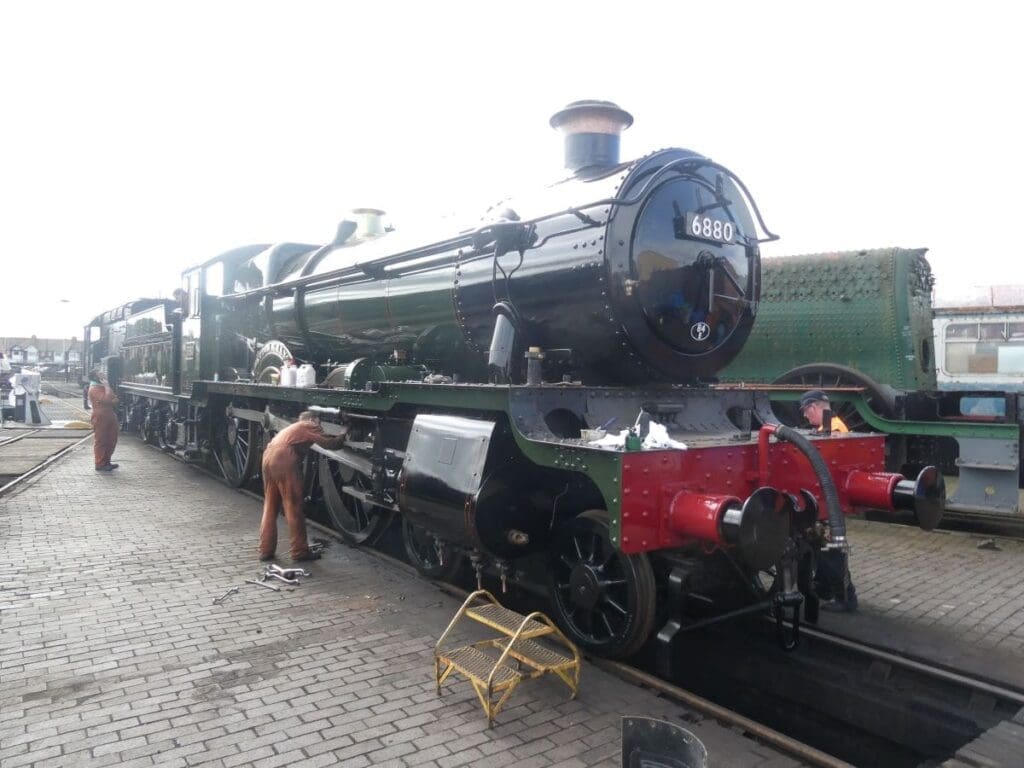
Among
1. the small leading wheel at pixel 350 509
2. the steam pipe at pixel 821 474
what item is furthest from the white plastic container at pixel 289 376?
the steam pipe at pixel 821 474

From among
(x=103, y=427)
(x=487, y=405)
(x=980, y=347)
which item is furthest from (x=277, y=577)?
(x=980, y=347)

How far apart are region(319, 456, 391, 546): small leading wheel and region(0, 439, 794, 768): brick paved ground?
0.25 meters

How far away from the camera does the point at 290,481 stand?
6.24 m

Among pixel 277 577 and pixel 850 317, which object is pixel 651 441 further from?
pixel 850 317

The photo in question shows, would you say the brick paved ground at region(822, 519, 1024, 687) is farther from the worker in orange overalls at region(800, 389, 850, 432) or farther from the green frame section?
the green frame section

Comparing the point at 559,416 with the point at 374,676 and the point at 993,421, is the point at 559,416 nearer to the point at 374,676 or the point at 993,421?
the point at 374,676

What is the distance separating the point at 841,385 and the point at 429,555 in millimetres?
5760

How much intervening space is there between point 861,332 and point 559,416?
6.00 metres

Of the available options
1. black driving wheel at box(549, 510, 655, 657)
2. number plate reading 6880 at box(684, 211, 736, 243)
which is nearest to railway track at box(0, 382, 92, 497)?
black driving wheel at box(549, 510, 655, 657)

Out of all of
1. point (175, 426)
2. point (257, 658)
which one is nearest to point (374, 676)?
point (257, 658)

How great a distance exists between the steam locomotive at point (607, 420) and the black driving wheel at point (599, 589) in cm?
1

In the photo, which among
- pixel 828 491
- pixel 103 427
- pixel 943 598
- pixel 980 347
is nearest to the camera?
pixel 828 491

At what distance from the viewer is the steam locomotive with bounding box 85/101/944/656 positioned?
354 centimetres

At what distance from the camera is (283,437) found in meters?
6.32
